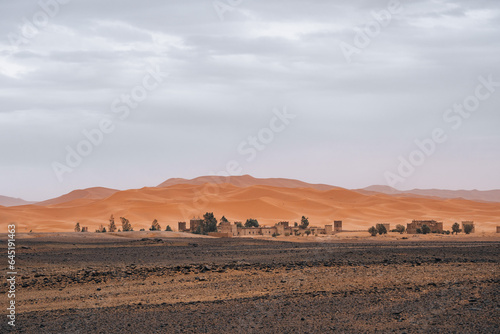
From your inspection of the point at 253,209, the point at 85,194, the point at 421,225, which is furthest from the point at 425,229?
the point at 85,194

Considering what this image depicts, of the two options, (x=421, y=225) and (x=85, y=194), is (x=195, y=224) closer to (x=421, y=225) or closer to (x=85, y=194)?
(x=421, y=225)

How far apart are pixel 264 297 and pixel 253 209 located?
9170 cm

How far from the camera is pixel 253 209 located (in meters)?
107

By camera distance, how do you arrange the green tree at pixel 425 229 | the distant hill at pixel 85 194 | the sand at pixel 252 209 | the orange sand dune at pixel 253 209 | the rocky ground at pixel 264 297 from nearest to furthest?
the rocky ground at pixel 264 297, the green tree at pixel 425 229, the sand at pixel 252 209, the orange sand dune at pixel 253 209, the distant hill at pixel 85 194

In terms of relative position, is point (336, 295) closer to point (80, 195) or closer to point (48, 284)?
point (48, 284)

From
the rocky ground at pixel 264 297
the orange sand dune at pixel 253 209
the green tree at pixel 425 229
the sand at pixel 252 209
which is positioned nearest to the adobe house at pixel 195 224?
the sand at pixel 252 209

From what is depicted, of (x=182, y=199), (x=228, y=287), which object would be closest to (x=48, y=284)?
(x=228, y=287)

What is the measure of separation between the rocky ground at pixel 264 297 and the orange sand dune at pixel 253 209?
60885mm

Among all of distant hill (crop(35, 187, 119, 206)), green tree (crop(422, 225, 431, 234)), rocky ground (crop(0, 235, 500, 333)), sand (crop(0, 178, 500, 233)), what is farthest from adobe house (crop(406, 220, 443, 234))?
distant hill (crop(35, 187, 119, 206))

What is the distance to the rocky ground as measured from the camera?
12039 mm

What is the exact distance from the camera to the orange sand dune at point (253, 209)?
91875mm

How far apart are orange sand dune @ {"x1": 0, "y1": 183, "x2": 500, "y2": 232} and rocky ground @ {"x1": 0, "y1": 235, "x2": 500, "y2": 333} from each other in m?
60.9

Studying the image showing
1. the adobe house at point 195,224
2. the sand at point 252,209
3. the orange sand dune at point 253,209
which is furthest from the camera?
the orange sand dune at point 253,209

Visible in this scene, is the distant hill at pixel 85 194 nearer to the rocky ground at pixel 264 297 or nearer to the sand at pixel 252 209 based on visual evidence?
the sand at pixel 252 209
